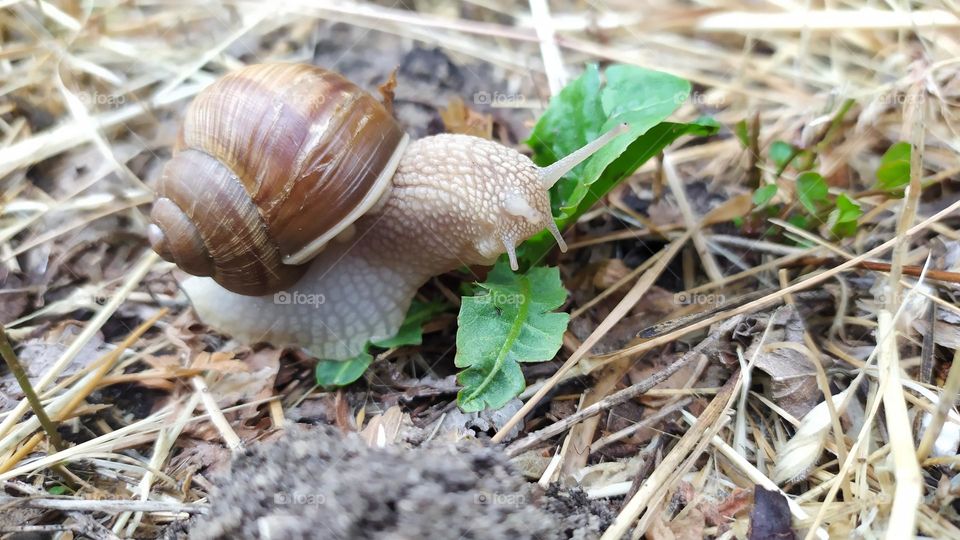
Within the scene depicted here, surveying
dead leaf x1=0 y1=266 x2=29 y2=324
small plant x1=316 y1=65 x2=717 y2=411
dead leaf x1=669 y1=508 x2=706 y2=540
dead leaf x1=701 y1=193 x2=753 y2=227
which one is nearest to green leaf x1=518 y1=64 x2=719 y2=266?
small plant x1=316 y1=65 x2=717 y2=411

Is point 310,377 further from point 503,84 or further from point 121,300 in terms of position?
point 503,84

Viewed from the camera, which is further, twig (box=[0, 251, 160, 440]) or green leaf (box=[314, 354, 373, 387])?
green leaf (box=[314, 354, 373, 387])

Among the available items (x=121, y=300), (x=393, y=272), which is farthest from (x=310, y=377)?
(x=121, y=300)

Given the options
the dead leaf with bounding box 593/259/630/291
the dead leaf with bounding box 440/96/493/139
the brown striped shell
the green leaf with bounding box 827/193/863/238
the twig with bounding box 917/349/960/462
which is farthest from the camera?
the dead leaf with bounding box 440/96/493/139

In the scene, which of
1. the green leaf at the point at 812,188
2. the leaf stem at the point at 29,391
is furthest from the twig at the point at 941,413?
the leaf stem at the point at 29,391

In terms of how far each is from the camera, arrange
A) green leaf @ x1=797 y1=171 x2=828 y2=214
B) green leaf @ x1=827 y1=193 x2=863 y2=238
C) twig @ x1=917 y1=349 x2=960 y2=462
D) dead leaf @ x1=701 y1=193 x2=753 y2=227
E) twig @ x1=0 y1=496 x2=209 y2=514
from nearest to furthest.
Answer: twig @ x1=917 y1=349 x2=960 y2=462 → twig @ x1=0 y1=496 x2=209 y2=514 → green leaf @ x1=827 y1=193 x2=863 y2=238 → green leaf @ x1=797 y1=171 x2=828 y2=214 → dead leaf @ x1=701 y1=193 x2=753 y2=227

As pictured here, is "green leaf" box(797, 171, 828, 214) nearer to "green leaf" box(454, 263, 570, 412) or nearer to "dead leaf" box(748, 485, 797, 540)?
"green leaf" box(454, 263, 570, 412)

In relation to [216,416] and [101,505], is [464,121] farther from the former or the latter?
[101,505]

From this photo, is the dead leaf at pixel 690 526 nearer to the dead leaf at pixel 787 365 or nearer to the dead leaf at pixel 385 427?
the dead leaf at pixel 787 365
